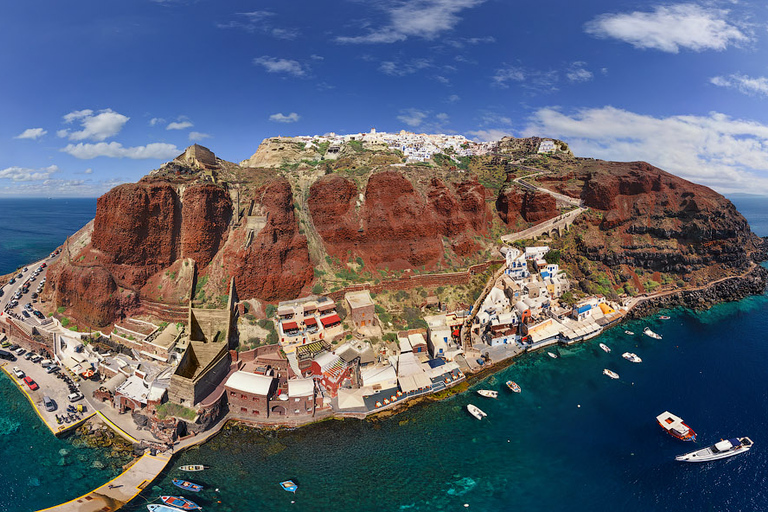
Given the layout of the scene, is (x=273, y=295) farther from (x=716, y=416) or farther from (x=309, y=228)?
(x=716, y=416)

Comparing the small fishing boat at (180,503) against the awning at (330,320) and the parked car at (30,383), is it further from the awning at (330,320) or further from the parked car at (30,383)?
the parked car at (30,383)

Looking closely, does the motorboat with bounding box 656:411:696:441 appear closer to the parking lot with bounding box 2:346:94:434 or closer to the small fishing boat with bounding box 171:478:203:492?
the small fishing boat with bounding box 171:478:203:492

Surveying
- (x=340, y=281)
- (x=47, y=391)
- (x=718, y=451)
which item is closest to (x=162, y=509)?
(x=47, y=391)

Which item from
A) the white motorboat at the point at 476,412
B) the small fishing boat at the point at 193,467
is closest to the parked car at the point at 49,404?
the small fishing boat at the point at 193,467

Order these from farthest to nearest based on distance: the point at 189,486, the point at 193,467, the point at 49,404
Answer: the point at 49,404 → the point at 193,467 → the point at 189,486

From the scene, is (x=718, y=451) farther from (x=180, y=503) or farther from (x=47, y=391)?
(x=47, y=391)

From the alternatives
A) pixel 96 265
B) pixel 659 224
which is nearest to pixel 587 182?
pixel 659 224

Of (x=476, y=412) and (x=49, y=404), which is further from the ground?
(x=49, y=404)

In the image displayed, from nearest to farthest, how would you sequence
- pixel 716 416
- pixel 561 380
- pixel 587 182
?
1. pixel 716 416
2. pixel 561 380
3. pixel 587 182
